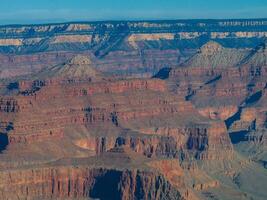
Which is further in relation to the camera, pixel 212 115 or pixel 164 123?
pixel 212 115

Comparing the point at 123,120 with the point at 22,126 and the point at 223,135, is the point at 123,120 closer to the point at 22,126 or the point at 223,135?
the point at 223,135

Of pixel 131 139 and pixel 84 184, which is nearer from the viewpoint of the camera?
pixel 84 184

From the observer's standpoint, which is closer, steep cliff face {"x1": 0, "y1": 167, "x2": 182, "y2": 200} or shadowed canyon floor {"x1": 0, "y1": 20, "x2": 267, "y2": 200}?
steep cliff face {"x1": 0, "y1": 167, "x2": 182, "y2": 200}

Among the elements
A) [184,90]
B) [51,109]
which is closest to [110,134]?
[51,109]

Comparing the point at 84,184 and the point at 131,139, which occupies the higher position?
the point at 131,139

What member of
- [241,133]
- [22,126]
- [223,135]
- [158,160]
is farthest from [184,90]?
[158,160]

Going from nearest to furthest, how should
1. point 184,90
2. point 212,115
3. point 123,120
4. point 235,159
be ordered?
point 235,159, point 123,120, point 212,115, point 184,90

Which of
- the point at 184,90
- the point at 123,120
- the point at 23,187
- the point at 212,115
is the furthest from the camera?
the point at 184,90

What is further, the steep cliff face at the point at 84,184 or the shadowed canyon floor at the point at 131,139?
the shadowed canyon floor at the point at 131,139
